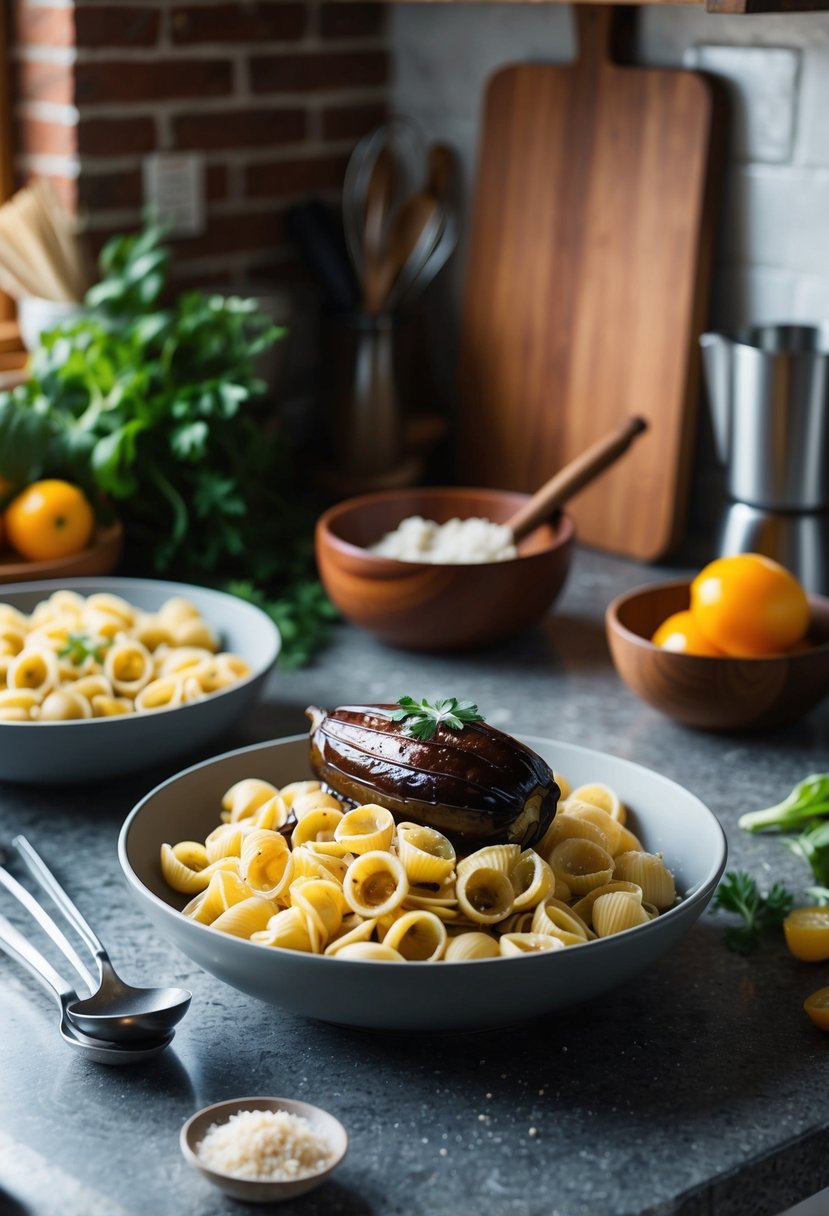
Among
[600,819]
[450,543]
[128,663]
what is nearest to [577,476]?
[450,543]

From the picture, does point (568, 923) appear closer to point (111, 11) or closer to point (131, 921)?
point (131, 921)

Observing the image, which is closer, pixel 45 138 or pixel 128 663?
pixel 128 663

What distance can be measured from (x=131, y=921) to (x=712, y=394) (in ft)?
2.77

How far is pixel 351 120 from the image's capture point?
6.55 ft

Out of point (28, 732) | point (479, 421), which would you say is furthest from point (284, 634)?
point (479, 421)

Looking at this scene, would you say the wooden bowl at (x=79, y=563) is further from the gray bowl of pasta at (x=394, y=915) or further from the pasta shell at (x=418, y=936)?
the pasta shell at (x=418, y=936)

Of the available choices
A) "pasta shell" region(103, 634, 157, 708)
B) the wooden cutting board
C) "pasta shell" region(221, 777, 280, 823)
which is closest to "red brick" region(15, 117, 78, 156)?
the wooden cutting board

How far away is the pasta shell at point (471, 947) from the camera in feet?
2.57

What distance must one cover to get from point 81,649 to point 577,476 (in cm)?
54

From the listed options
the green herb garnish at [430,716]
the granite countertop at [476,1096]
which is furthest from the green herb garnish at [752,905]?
the green herb garnish at [430,716]

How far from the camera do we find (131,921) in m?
0.98

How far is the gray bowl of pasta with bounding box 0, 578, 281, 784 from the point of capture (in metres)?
1.10

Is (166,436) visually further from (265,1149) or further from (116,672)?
(265,1149)

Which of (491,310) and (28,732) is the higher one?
(491,310)
